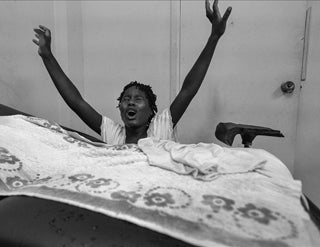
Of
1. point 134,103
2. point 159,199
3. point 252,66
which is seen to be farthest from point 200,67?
point 159,199

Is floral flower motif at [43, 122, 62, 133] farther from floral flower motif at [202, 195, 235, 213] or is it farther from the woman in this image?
floral flower motif at [202, 195, 235, 213]

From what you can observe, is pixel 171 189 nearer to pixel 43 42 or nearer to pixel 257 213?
pixel 257 213

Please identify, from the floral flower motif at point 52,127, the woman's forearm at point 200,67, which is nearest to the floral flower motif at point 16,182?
the floral flower motif at point 52,127

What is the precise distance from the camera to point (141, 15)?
4.15 feet

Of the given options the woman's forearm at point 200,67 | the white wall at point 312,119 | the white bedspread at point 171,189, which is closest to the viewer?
the white bedspread at point 171,189

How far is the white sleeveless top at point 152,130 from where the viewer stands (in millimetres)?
974

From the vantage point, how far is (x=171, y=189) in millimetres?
461

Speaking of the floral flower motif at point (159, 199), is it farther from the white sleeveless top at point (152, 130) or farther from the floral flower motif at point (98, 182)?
the white sleeveless top at point (152, 130)

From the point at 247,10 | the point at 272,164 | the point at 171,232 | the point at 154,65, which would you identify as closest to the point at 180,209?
the point at 171,232

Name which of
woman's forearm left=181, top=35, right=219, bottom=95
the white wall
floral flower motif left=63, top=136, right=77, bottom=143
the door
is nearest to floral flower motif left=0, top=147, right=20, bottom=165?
floral flower motif left=63, top=136, right=77, bottom=143

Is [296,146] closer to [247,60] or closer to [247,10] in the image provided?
[247,60]

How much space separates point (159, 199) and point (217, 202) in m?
0.10

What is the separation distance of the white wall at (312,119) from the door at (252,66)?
0.16ft

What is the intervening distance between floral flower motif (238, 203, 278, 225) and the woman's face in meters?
0.62
